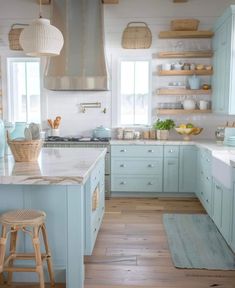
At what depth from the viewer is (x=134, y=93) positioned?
5379 mm

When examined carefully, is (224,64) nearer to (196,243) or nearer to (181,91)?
(181,91)

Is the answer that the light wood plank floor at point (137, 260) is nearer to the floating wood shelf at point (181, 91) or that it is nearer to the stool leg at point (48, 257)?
the stool leg at point (48, 257)

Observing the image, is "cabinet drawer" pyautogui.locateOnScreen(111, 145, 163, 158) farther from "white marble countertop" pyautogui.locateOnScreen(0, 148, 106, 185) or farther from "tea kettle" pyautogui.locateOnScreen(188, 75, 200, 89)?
"white marble countertop" pyautogui.locateOnScreen(0, 148, 106, 185)

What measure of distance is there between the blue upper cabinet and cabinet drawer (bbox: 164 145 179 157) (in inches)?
30.6

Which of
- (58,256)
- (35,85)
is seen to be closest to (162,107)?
(35,85)

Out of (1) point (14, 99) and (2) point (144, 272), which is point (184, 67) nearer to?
(1) point (14, 99)

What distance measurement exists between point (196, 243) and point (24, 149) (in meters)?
1.85

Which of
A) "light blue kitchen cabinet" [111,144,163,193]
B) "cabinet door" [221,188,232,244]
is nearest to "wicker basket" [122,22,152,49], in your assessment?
"light blue kitchen cabinet" [111,144,163,193]

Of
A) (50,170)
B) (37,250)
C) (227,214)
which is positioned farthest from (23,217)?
(227,214)

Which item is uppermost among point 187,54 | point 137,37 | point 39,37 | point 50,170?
point 137,37

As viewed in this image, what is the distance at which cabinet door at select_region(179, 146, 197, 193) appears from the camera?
4707 mm

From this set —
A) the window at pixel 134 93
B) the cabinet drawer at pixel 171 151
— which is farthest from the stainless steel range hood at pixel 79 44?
the cabinet drawer at pixel 171 151

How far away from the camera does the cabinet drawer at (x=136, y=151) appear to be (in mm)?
4770

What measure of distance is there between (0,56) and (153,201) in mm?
3251
